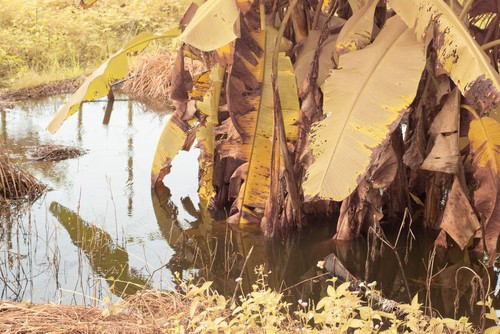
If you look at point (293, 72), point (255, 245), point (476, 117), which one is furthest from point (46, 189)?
point (476, 117)

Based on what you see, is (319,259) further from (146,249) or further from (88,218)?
(88,218)

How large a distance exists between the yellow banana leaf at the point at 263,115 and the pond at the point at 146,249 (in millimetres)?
359

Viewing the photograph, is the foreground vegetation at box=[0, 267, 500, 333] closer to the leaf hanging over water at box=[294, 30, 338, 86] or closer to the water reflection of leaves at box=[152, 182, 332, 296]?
the water reflection of leaves at box=[152, 182, 332, 296]

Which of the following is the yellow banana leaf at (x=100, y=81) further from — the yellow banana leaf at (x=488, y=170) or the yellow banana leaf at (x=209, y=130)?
the yellow banana leaf at (x=488, y=170)

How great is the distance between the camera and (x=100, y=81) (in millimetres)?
4625

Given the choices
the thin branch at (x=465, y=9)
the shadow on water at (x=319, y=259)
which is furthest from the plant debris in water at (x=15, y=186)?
the thin branch at (x=465, y=9)

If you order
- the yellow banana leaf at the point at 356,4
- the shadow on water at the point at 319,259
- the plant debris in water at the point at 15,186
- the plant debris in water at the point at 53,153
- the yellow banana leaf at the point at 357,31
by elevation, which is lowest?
the shadow on water at the point at 319,259

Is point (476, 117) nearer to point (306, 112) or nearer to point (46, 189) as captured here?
point (306, 112)

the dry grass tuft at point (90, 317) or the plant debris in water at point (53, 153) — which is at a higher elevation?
the plant debris in water at point (53, 153)

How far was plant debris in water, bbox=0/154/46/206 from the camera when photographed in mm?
5336

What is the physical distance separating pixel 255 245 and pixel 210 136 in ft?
2.55

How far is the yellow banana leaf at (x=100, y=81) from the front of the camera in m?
4.51

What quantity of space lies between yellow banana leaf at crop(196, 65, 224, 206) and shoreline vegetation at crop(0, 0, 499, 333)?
109 centimetres

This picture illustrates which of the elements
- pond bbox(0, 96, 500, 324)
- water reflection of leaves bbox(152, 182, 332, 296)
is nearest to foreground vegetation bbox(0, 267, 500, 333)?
pond bbox(0, 96, 500, 324)
